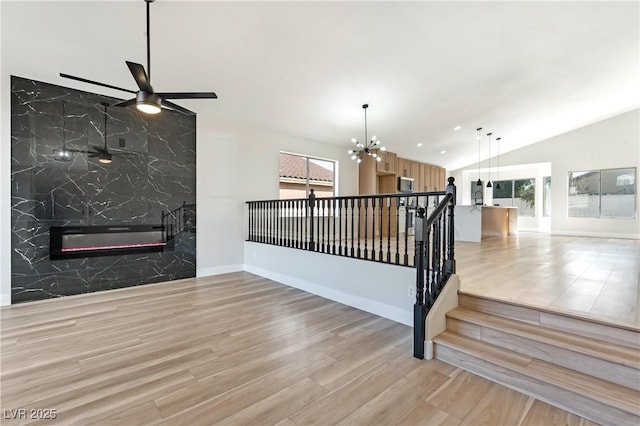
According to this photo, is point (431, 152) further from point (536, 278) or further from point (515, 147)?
point (536, 278)

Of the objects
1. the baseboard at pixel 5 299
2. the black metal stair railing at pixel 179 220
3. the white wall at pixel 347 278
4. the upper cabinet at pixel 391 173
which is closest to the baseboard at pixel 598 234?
the upper cabinet at pixel 391 173

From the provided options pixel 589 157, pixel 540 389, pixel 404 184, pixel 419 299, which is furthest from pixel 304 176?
pixel 589 157

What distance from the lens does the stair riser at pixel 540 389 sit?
1.68 metres

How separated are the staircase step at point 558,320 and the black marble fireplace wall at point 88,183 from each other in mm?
4653

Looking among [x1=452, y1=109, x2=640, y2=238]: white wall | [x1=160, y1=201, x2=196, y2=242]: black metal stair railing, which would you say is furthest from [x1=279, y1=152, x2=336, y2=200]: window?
[x1=452, y1=109, x2=640, y2=238]: white wall

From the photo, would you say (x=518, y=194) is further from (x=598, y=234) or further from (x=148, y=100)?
(x=148, y=100)

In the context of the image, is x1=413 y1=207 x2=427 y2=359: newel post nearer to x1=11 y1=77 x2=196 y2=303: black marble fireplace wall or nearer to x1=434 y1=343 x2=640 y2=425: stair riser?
x1=434 y1=343 x2=640 y2=425: stair riser

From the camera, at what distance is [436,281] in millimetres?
2760

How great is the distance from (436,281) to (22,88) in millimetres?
5795

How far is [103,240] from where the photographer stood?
176 inches

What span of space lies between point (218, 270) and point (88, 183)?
99.3 inches

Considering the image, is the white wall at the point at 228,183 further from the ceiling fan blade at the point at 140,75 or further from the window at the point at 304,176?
the ceiling fan blade at the point at 140,75

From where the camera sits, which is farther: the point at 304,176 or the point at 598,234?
the point at 598,234

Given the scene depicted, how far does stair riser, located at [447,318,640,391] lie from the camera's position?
183 cm
